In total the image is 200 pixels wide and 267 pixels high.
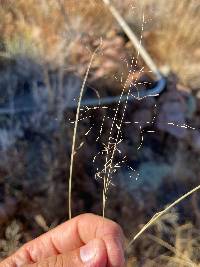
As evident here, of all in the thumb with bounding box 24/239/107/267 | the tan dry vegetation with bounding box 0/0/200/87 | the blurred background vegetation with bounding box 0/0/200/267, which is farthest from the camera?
the tan dry vegetation with bounding box 0/0/200/87

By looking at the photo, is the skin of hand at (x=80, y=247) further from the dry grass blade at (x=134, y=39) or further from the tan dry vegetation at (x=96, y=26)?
the dry grass blade at (x=134, y=39)

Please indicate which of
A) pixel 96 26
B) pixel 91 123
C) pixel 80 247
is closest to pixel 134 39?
pixel 96 26

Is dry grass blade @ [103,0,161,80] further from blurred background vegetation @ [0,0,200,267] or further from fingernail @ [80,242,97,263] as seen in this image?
fingernail @ [80,242,97,263]

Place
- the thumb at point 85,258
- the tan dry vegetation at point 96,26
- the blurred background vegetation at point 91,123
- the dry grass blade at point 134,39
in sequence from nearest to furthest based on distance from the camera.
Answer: the thumb at point 85,258, the blurred background vegetation at point 91,123, the tan dry vegetation at point 96,26, the dry grass blade at point 134,39

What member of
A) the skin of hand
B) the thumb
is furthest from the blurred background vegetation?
the thumb

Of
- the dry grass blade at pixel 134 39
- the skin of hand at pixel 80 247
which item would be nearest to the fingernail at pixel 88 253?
the skin of hand at pixel 80 247

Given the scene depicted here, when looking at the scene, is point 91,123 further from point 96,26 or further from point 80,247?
point 80,247

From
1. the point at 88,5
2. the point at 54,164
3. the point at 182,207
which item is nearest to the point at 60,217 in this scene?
the point at 54,164
